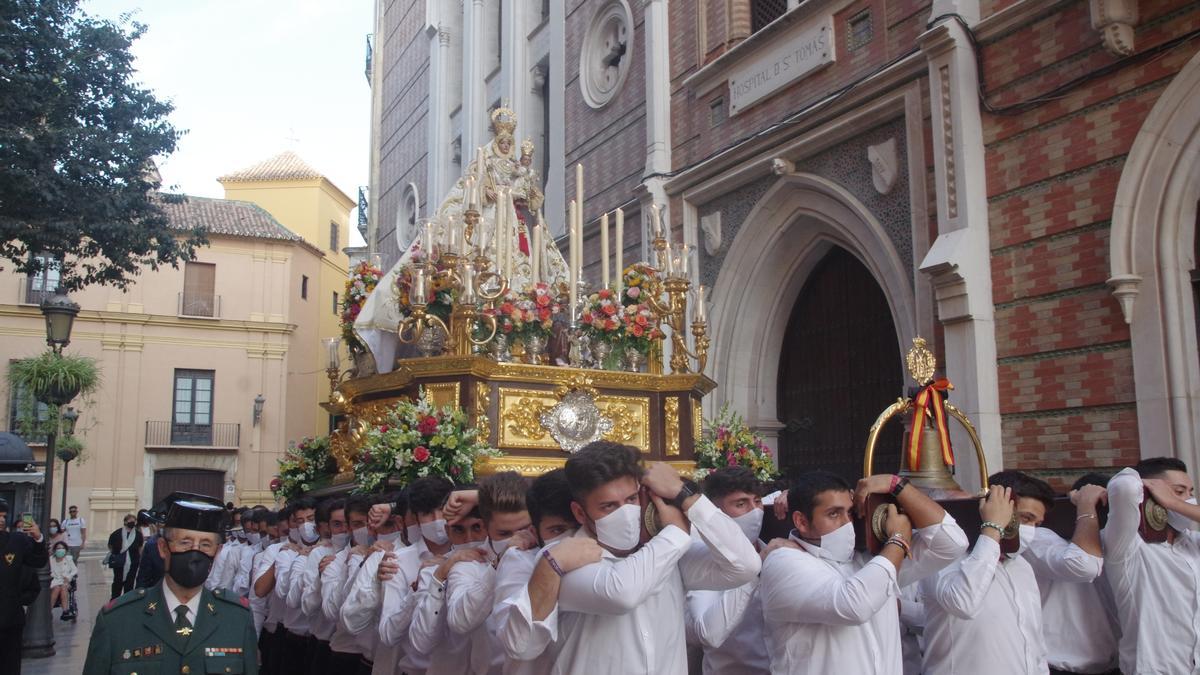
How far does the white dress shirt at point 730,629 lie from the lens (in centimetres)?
408

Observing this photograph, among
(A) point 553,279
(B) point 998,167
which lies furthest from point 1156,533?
(A) point 553,279

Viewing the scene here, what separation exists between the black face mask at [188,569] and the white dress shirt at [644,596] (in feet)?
4.17

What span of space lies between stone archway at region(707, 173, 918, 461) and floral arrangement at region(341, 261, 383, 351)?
437 cm

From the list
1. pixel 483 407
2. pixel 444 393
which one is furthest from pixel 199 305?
pixel 483 407

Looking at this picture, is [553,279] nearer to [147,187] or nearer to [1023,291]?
[1023,291]

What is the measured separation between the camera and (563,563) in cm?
338

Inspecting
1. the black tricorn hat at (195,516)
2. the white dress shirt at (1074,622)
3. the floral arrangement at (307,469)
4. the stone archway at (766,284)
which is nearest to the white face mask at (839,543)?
the white dress shirt at (1074,622)

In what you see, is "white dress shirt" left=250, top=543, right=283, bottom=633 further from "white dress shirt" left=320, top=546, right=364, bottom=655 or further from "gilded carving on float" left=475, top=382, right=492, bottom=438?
"gilded carving on float" left=475, top=382, right=492, bottom=438

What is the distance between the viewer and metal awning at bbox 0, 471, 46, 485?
10786 mm

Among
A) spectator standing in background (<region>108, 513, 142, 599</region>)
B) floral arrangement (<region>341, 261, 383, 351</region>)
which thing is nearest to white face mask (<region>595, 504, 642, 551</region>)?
floral arrangement (<region>341, 261, 383, 351</region>)

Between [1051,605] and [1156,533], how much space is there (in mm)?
562

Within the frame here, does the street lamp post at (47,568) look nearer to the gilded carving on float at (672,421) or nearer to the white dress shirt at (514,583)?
the gilded carving on float at (672,421)

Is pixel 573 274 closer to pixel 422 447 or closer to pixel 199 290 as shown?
pixel 422 447

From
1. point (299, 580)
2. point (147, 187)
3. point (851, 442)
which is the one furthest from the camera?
point (147, 187)
